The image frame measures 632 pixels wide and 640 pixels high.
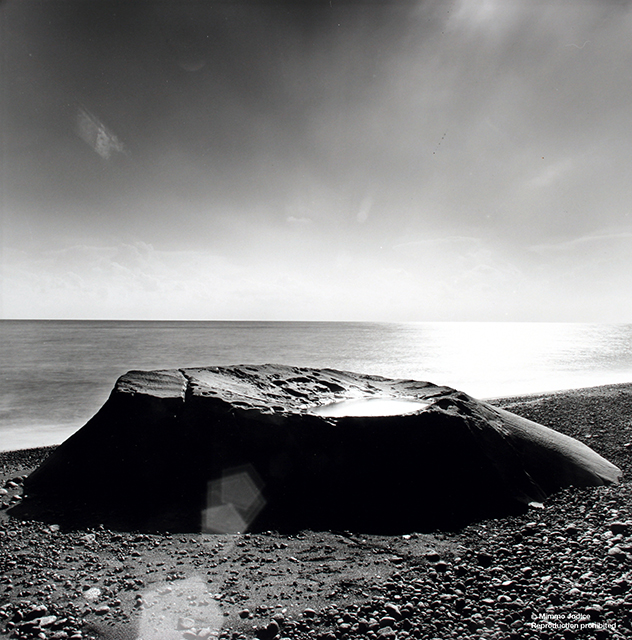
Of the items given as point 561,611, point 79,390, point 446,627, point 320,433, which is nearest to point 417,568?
point 446,627

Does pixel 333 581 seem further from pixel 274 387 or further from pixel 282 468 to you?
pixel 274 387

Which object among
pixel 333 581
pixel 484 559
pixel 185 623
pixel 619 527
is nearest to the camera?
pixel 185 623

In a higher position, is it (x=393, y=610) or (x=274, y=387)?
(x=274, y=387)

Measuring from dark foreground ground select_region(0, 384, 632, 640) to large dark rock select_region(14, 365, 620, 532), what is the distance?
0.31 metres

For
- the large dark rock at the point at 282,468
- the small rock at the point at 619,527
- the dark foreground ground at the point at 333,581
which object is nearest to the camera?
the dark foreground ground at the point at 333,581

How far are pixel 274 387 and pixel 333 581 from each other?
3252mm

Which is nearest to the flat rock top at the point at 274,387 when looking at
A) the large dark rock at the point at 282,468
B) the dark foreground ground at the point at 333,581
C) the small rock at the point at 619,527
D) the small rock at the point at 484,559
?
the large dark rock at the point at 282,468

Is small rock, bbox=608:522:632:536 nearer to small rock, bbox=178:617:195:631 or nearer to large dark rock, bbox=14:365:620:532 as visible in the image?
large dark rock, bbox=14:365:620:532

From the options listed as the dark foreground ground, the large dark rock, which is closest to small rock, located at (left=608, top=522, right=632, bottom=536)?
the dark foreground ground

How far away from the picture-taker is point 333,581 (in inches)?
134

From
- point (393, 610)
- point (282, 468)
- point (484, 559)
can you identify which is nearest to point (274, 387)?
point (282, 468)

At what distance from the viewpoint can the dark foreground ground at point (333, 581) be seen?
2.81 metres

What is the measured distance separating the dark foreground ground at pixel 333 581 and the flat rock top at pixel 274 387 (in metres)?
1.67

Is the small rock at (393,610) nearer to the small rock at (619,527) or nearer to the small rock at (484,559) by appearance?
the small rock at (484,559)
